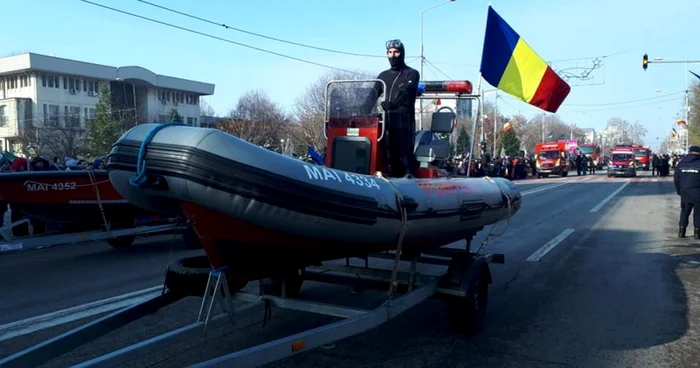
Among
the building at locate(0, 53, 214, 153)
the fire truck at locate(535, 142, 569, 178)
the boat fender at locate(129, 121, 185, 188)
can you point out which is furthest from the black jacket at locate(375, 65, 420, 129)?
the building at locate(0, 53, 214, 153)

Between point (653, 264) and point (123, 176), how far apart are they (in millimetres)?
8282

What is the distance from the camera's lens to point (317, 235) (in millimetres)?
4082

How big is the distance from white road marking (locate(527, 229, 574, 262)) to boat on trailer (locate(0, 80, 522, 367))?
142 inches

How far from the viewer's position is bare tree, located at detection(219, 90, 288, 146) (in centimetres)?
4044

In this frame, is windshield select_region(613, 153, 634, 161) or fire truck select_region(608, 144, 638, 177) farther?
windshield select_region(613, 153, 634, 161)

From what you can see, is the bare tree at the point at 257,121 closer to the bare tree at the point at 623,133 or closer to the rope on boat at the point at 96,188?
the rope on boat at the point at 96,188

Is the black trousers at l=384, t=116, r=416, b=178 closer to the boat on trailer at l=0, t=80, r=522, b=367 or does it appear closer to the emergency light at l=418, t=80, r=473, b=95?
the boat on trailer at l=0, t=80, r=522, b=367

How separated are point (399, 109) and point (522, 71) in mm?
2943

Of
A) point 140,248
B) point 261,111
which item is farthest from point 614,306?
point 261,111

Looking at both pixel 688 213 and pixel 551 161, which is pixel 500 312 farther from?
pixel 551 161

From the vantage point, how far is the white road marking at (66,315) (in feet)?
18.6

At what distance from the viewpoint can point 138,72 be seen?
53750mm

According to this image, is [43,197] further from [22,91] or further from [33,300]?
[22,91]

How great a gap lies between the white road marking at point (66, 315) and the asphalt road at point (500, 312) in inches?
8.2
